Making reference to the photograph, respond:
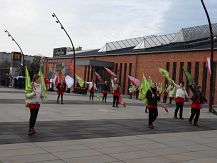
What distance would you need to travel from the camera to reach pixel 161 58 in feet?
154

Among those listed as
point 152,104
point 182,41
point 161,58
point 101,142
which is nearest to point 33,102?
point 101,142

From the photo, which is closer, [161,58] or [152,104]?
[152,104]

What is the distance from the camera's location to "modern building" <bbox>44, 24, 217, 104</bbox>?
41.8 meters

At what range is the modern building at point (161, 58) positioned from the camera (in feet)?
137

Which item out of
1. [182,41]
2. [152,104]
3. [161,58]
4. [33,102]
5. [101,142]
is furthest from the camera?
[182,41]

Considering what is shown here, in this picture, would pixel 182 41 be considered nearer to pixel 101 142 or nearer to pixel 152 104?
pixel 152 104

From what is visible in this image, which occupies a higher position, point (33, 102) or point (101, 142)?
point (33, 102)

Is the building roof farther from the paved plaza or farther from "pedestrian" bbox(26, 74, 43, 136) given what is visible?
"pedestrian" bbox(26, 74, 43, 136)

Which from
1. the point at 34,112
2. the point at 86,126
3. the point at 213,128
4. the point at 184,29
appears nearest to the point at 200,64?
the point at 184,29

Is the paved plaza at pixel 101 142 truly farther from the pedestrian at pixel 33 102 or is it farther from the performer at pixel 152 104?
the performer at pixel 152 104

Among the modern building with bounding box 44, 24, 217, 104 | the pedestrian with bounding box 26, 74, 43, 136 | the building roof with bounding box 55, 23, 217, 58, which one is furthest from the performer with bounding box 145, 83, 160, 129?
the building roof with bounding box 55, 23, 217, 58

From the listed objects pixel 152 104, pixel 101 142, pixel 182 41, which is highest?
pixel 182 41

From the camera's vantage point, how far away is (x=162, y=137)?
11703 millimetres

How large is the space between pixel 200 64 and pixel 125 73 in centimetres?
1447
